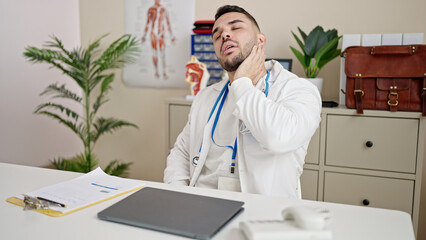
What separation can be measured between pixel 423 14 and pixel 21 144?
11.2 feet

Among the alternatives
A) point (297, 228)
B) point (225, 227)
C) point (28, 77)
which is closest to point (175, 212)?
point (225, 227)

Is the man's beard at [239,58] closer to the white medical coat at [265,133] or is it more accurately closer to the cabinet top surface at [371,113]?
the white medical coat at [265,133]

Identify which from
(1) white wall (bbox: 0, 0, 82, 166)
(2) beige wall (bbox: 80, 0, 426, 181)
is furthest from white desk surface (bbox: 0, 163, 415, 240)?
(1) white wall (bbox: 0, 0, 82, 166)

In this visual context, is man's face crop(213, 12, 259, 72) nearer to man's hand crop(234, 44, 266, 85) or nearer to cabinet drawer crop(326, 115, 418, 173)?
man's hand crop(234, 44, 266, 85)

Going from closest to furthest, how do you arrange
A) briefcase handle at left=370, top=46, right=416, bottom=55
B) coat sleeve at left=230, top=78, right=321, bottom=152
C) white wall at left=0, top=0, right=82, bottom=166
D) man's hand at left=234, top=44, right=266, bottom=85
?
coat sleeve at left=230, top=78, right=321, bottom=152, man's hand at left=234, top=44, right=266, bottom=85, briefcase handle at left=370, top=46, right=416, bottom=55, white wall at left=0, top=0, right=82, bottom=166

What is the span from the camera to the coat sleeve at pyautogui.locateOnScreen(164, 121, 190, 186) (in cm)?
180

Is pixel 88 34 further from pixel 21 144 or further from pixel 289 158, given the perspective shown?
pixel 289 158

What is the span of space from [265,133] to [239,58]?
0.51 m

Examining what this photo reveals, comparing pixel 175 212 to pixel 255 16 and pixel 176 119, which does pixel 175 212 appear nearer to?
pixel 176 119

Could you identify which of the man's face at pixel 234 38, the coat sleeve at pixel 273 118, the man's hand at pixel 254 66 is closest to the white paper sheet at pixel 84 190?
the coat sleeve at pixel 273 118

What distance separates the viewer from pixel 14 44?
11.4 feet

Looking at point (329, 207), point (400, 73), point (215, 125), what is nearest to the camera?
point (329, 207)

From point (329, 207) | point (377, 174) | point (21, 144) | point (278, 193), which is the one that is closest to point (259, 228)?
point (329, 207)

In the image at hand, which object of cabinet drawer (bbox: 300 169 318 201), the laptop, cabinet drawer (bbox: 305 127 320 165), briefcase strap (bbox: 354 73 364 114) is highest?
briefcase strap (bbox: 354 73 364 114)
